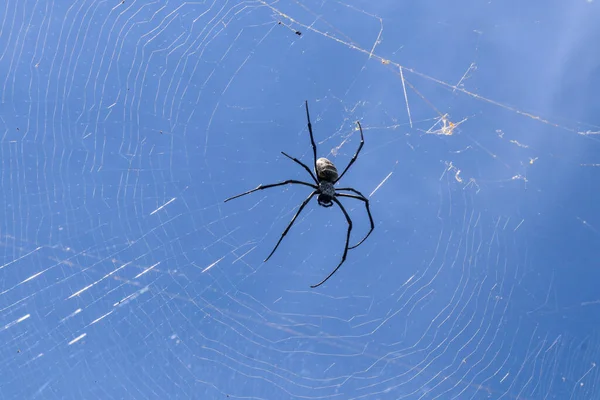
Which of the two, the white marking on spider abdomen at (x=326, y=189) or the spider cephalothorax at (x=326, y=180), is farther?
the white marking on spider abdomen at (x=326, y=189)

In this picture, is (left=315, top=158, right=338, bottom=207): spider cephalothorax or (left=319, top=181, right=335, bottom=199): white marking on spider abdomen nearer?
(left=315, top=158, right=338, bottom=207): spider cephalothorax

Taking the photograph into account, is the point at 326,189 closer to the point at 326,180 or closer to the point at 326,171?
the point at 326,180

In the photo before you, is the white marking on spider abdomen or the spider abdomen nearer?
the spider abdomen

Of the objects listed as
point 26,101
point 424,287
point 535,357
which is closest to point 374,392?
point 424,287

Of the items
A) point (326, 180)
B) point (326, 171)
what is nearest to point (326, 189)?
point (326, 180)
